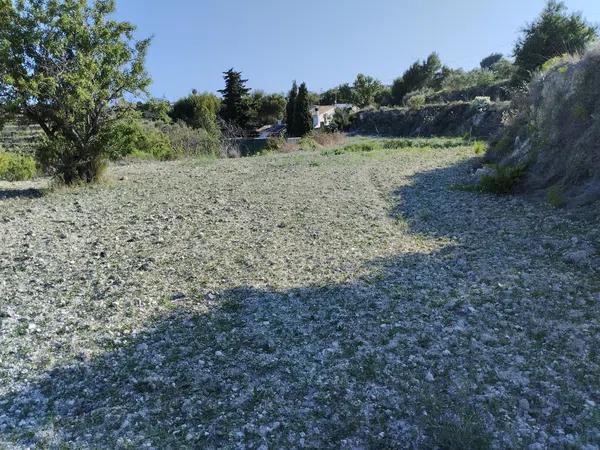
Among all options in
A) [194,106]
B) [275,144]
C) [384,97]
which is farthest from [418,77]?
[275,144]

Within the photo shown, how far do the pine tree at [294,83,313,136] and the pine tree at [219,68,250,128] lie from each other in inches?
395

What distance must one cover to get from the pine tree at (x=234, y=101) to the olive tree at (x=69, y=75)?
37.8 m

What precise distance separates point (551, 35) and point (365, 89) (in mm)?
34928

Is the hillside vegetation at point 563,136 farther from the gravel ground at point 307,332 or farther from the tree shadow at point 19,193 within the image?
the tree shadow at point 19,193

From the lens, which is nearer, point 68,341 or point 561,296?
point 68,341

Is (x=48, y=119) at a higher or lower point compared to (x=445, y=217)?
higher

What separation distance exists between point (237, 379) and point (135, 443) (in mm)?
830

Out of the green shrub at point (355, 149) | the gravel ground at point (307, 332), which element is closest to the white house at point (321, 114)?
the green shrub at point (355, 149)

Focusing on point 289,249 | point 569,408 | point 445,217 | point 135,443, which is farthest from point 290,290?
point 445,217

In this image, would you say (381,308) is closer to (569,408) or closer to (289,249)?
(569,408)

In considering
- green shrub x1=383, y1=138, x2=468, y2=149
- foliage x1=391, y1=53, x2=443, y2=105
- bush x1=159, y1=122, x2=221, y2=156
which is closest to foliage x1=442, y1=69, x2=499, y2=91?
foliage x1=391, y1=53, x2=443, y2=105

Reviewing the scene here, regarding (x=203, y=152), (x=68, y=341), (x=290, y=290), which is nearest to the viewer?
(x=68, y=341)

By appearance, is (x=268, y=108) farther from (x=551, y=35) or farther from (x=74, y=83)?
(x=74, y=83)

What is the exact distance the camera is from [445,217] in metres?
7.55
